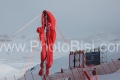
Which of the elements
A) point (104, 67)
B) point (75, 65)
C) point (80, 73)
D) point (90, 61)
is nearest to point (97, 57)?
point (90, 61)

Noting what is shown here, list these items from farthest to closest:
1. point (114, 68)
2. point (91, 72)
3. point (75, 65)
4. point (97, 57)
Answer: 1. point (97, 57)
2. point (75, 65)
3. point (114, 68)
4. point (91, 72)

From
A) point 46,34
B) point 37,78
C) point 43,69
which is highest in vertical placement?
point 46,34

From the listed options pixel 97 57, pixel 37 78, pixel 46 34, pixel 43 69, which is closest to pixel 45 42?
pixel 46 34

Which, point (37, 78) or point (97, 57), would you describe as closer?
point (37, 78)

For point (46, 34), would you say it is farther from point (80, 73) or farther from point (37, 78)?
point (37, 78)

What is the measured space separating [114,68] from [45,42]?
16.9 metres

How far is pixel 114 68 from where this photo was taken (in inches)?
1071

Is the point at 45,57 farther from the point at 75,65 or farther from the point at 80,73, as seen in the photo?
the point at 75,65

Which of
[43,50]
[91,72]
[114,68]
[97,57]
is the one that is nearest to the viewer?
[43,50]

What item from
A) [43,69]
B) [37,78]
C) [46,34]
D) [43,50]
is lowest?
[37,78]

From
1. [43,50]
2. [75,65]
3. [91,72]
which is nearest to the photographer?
[43,50]

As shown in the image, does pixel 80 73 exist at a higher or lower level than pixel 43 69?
lower

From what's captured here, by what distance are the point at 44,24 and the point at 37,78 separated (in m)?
17.0

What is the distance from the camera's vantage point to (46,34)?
12.1m
